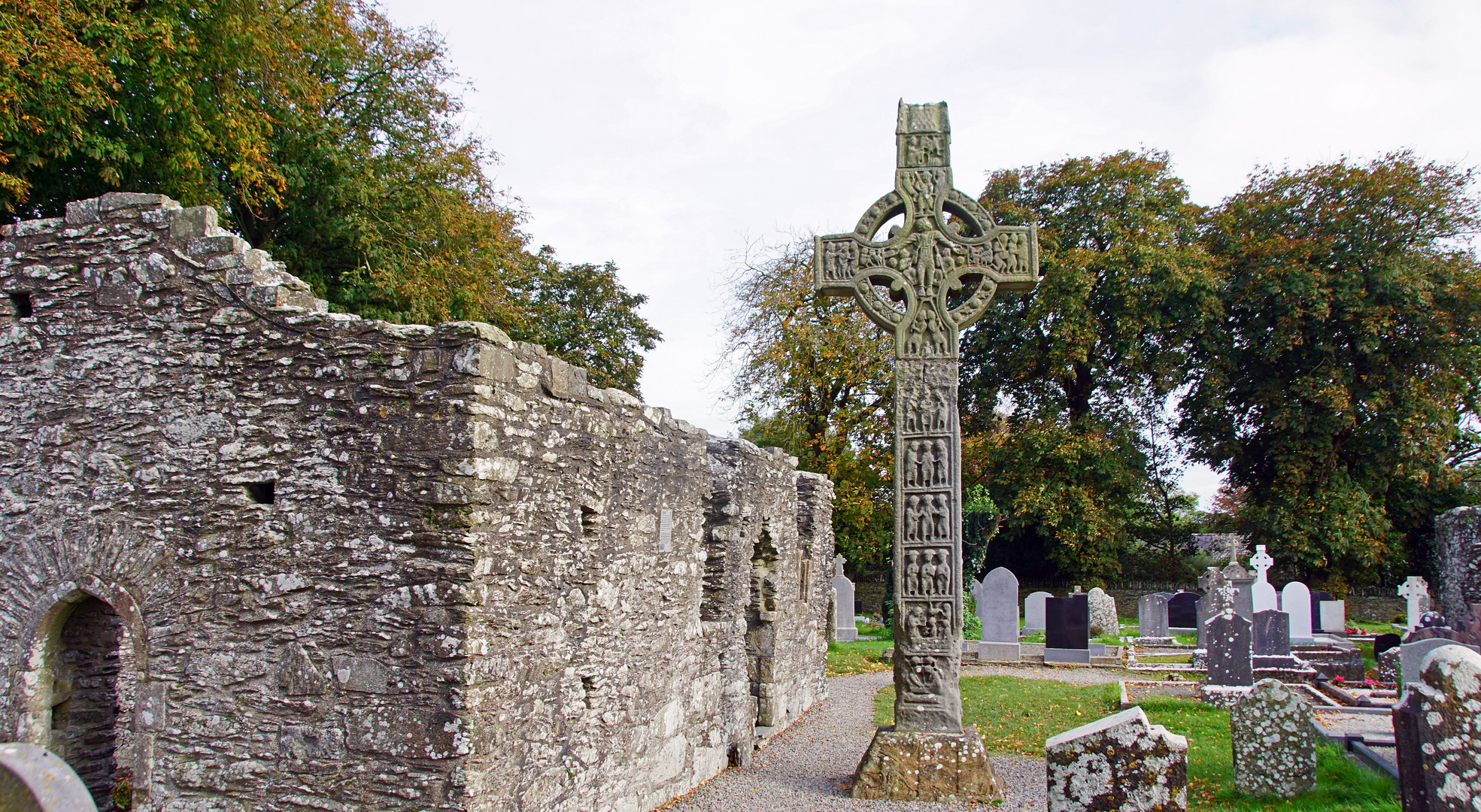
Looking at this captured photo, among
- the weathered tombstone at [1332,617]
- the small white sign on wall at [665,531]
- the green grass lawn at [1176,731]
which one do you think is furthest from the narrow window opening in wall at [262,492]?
the weathered tombstone at [1332,617]

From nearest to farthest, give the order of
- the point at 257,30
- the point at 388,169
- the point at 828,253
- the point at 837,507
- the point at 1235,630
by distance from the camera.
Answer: the point at 828,253
the point at 1235,630
the point at 257,30
the point at 388,169
the point at 837,507

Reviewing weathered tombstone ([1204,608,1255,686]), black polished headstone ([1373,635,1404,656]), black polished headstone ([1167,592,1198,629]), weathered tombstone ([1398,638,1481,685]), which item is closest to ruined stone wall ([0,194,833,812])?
weathered tombstone ([1398,638,1481,685])

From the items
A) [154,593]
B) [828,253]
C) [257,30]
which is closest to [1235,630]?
[828,253]

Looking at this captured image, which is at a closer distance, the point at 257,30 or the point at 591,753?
the point at 591,753

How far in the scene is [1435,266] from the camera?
23719 millimetres

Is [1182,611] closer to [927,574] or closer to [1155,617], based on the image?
[1155,617]

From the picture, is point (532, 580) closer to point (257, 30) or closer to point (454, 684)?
point (454, 684)

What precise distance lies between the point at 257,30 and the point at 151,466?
366 inches

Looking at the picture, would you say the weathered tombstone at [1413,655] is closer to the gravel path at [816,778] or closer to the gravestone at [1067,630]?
the gravel path at [816,778]

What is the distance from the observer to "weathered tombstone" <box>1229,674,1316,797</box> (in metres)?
6.20

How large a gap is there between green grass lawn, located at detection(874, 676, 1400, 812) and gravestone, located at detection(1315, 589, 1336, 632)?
34.6ft

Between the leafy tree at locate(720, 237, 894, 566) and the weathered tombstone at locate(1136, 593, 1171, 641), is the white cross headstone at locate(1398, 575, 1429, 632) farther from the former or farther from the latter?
the leafy tree at locate(720, 237, 894, 566)

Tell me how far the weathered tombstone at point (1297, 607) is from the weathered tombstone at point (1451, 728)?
16.0 m

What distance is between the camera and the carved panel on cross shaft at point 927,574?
665 centimetres
